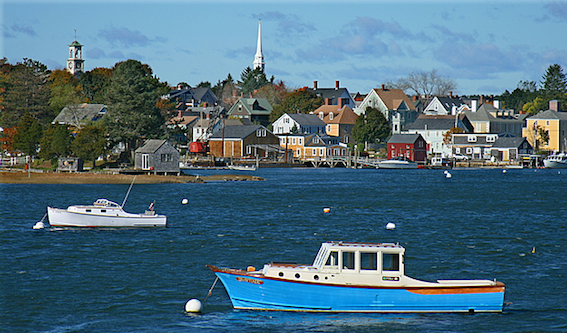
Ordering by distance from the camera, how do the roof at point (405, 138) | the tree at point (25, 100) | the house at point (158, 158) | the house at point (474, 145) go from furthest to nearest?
1. the house at point (474, 145)
2. the roof at point (405, 138)
3. the tree at point (25, 100)
4. the house at point (158, 158)

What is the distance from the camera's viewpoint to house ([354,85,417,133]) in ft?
595

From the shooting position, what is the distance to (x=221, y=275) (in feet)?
90.3

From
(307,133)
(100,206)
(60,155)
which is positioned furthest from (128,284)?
(307,133)

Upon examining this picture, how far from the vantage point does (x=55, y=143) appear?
105 metres

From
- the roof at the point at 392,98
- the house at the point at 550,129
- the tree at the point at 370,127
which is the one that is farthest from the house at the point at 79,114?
the house at the point at 550,129

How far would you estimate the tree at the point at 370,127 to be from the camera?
161375 mm

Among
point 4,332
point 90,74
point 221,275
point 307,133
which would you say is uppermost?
point 90,74

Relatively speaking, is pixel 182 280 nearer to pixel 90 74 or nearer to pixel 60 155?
pixel 60 155

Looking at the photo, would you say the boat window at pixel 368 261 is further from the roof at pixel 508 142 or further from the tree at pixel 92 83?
the tree at pixel 92 83

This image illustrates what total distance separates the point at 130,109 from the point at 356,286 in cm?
8864

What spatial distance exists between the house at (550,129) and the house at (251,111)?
6908 cm

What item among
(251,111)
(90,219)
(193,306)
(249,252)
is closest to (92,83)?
(251,111)

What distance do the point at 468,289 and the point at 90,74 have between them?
16633 centimetres

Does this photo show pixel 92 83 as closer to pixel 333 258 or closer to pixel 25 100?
pixel 25 100
